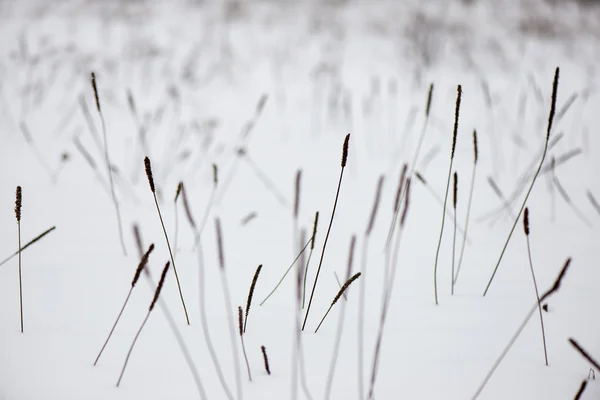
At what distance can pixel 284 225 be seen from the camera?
1249mm

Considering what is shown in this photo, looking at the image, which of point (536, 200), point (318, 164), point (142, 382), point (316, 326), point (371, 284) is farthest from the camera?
point (318, 164)

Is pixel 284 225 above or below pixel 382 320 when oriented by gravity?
above

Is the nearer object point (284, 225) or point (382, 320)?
point (382, 320)

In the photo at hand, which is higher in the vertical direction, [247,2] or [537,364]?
[247,2]

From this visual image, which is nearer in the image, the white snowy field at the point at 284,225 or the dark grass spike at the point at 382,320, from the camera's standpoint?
the dark grass spike at the point at 382,320

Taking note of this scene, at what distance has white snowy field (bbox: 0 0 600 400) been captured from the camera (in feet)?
2.20

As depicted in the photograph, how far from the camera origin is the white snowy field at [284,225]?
67 centimetres

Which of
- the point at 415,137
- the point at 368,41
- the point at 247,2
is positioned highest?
the point at 247,2

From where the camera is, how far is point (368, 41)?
428cm

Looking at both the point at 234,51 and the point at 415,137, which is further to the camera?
the point at 234,51

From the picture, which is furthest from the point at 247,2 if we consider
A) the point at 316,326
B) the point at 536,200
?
the point at 316,326

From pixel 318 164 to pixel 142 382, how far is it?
126 centimetres

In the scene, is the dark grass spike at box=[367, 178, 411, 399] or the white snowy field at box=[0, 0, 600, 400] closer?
the dark grass spike at box=[367, 178, 411, 399]

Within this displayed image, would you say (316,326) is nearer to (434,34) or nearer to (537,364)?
(537,364)
